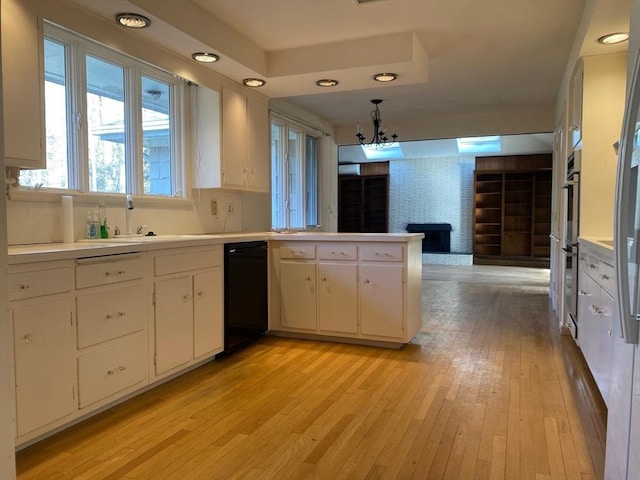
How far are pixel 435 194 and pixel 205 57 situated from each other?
28.7 ft

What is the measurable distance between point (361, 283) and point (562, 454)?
1.92 metres

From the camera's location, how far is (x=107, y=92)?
126 inches

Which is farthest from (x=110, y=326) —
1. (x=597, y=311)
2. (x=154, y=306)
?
(x=597, y=311)

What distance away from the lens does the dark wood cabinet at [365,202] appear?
462 inches

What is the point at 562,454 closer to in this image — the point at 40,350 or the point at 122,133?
the point at 40,350

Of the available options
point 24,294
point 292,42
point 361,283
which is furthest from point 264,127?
point 24,294

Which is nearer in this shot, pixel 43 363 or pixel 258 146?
pixel 43 363

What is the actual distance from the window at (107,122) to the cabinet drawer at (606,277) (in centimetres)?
303

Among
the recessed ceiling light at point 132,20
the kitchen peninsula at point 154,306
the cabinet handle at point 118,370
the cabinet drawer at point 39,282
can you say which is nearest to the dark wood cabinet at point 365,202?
the kitchen peninsula at point 154,306

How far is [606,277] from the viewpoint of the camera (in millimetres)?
2357

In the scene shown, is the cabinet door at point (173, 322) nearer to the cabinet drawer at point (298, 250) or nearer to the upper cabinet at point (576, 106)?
the cabinet drawer at point (298, 250)

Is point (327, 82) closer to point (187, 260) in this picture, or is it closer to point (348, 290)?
point (348, 290)

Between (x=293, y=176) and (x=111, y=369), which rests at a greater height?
(x=293, y=176)

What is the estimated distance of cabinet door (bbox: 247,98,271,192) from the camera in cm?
434
